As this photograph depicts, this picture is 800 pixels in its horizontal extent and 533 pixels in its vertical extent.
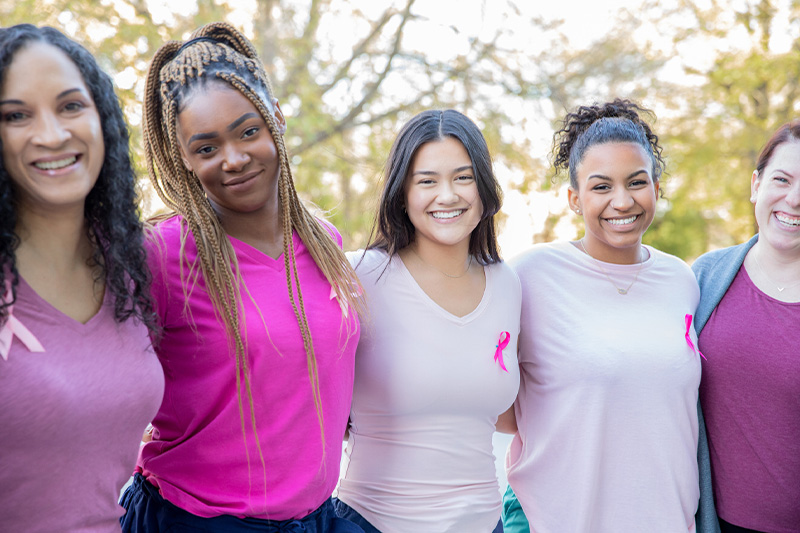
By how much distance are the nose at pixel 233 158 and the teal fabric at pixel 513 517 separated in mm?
1726

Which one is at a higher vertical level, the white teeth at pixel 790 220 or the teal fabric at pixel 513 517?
the white teeth at pixel 790 220

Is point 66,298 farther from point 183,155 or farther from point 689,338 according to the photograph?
point 689,338

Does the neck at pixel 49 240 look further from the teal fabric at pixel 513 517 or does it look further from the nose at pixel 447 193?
the teal fabric at pixel 513 517

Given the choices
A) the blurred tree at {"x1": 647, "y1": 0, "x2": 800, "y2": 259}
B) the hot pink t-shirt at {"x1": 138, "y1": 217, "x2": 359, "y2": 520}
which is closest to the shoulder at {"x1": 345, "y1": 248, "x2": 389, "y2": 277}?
the hot pink t-shirt at {"x1": 138, "y1": 217, "x2": 359, "y2": 520}

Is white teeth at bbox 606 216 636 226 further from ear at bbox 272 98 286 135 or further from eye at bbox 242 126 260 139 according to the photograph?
eye at bbox 242 126 260 139

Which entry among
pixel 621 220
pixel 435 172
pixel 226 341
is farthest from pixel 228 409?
pixel 621 220

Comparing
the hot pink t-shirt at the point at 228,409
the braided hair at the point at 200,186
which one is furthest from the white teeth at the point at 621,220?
the hot pink t-shirt at the point at 228,409

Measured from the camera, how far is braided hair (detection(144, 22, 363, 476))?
78.8 inches

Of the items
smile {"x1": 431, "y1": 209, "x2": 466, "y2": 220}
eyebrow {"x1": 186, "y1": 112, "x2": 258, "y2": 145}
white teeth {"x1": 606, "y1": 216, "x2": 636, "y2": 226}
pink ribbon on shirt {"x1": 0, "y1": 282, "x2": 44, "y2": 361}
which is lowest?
pink ribbon on shirt {"x1": 0, "y1": 282, "x2": 44, "y2": 361}

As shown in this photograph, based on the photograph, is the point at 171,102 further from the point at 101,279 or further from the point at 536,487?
the point at 536,487

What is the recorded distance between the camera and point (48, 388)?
1553 millimetres

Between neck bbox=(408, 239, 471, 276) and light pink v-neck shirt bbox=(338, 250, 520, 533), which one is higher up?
neck bbox=(408, 239, 471, 276)

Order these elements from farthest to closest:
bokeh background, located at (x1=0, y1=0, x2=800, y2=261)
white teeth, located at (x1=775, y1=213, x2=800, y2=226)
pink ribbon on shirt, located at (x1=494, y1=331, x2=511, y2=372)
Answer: bokeh background, located at (x1=0, y1=0, x2=800, y2=261) < white teeth, located at (x1=775, y1=213, x2=800, y2=226) < pink ribbon on shirt, located at (x1=494, y1=331, x2=511, y2=372)

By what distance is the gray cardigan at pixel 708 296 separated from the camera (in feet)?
8.41
